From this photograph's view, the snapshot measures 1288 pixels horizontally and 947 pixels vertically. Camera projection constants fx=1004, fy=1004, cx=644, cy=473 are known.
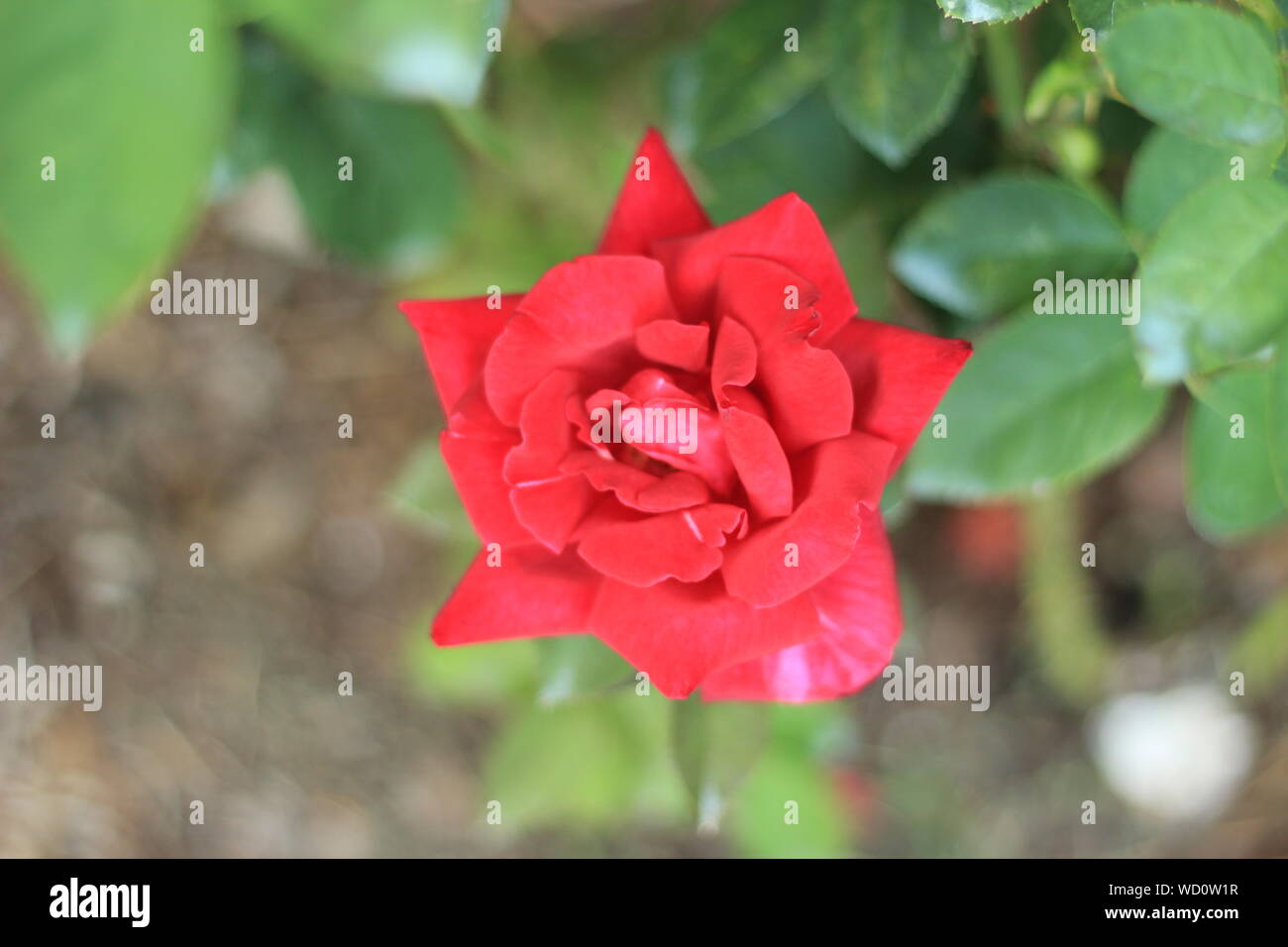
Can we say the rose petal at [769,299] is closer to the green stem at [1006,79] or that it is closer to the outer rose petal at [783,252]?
the outer rose petal at [783,252]

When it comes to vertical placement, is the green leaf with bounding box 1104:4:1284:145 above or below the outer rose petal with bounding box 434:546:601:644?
above

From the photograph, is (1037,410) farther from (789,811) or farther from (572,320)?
(789,811)

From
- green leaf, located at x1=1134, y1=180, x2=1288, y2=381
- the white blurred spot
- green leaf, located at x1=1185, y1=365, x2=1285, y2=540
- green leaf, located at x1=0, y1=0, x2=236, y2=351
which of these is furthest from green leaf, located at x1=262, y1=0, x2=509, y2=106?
the white blurred spot

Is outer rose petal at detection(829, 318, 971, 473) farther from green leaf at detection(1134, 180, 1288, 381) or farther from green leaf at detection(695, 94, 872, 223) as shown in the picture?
green leaf at detection(695, 94, 872, 223)

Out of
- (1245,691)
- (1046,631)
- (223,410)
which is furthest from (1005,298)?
(223,410)

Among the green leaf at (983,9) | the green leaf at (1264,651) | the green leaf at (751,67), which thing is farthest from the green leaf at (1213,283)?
the green leaf at (1264,651)

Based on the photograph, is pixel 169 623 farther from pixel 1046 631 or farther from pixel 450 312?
pixel 1046 631
